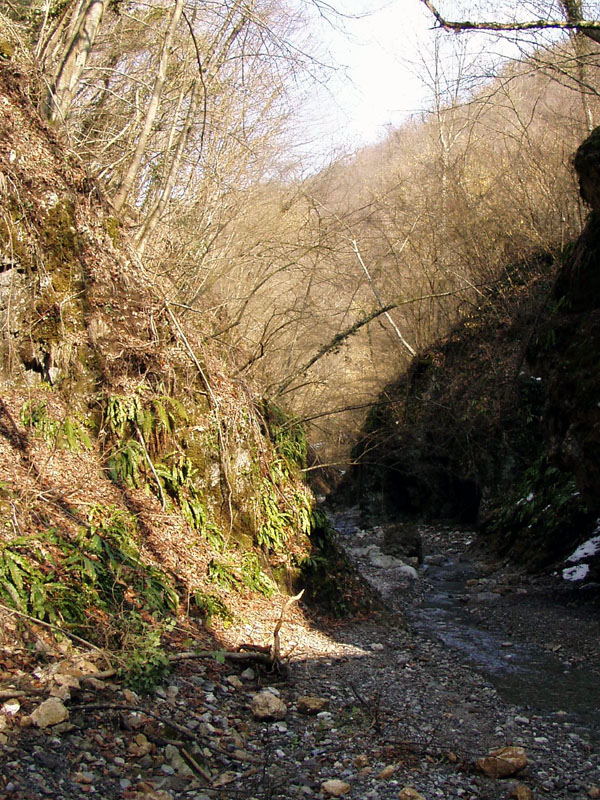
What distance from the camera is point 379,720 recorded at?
4.38 metres

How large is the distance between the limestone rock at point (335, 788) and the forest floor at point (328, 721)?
10 millimetres

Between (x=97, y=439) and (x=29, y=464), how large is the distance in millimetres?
977

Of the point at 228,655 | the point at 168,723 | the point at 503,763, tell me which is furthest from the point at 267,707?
the point at 503,763

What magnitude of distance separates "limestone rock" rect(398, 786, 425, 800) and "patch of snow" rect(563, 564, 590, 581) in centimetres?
629

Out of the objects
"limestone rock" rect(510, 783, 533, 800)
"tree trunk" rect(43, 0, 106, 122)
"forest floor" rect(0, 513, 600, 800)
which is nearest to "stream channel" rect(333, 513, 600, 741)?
"forest floor" rect(0, 513, 600, 800)

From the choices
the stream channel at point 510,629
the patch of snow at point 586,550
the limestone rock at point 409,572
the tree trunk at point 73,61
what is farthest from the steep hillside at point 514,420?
the tree trunk at point 73,61

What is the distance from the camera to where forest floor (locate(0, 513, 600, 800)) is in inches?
122

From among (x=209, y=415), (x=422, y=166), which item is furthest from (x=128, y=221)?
(x=422, y=166)

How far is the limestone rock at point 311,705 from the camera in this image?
4383 millimetres

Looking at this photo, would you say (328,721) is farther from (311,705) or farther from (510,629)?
(510,629)

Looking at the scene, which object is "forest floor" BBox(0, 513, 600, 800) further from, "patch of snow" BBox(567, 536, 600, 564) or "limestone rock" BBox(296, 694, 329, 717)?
"patch of snow" BBox(567, 536, 600, 564)

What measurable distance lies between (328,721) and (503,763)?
1147 mm

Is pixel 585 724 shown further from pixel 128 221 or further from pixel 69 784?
pixel 128 221

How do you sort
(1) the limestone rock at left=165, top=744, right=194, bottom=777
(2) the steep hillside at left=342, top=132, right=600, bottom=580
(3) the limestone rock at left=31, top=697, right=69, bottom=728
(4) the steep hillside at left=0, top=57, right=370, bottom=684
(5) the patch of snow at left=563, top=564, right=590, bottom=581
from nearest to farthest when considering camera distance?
(3) the limestone rock at left=31, top=697, right=69, bottom=728 < (1) the limestone rock at left=165, top=744, right=194, bottom=777 < (4) the steep hillside at left=0, top=57, right=370, bottom=684 < (2) the steep hillside at left=342, top=132, right=600, bottom=580 < (5) the patch of snow at left=563, top=564, right=590, bottom=581
